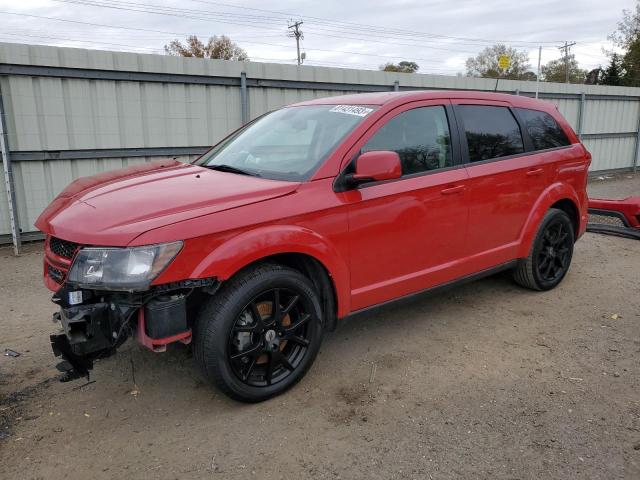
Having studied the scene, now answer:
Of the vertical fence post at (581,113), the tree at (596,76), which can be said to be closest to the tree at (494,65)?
the tree at (596,76)

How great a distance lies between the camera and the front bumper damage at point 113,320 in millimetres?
2611

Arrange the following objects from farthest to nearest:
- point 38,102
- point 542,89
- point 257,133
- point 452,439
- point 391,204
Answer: point 542,89 → point 38,102 → point 257,133 → point 391,204 → point 452,439

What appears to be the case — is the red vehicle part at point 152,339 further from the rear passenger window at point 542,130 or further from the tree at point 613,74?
the tree at point 613,74

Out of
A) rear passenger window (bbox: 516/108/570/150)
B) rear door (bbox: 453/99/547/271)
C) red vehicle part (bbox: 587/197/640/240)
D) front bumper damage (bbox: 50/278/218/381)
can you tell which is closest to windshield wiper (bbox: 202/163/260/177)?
front bumper damage (bbox: 50/278/218/381)

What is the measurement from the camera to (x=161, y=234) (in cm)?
259

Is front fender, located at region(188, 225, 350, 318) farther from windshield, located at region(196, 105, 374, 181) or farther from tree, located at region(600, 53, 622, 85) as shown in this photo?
tree, located at region(600, 53, 622, 85)

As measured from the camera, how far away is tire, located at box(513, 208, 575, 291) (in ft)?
15.5

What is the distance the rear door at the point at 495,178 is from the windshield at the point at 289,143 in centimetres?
105

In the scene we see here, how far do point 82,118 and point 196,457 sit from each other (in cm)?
602

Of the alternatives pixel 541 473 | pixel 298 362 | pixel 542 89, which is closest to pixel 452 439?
pixel 541 473

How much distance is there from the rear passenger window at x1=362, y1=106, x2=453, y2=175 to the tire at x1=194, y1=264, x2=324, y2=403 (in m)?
1.11

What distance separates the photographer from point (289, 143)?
3.73 metres

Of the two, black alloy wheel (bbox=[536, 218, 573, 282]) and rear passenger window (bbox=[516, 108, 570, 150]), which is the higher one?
rear passenger window (bbox=[516, 108, 570, 150])

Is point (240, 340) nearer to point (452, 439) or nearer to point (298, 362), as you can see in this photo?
point (298, 362)
